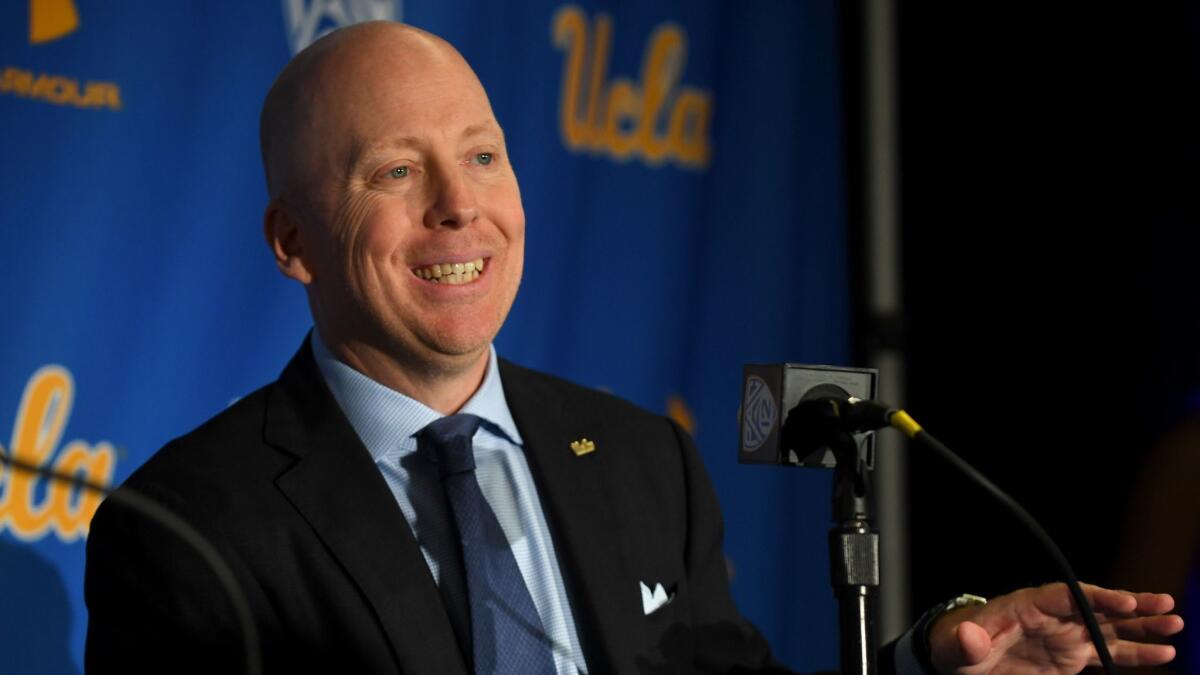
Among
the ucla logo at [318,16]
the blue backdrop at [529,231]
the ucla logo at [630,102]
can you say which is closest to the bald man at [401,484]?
the blue backdrop at [529,231]

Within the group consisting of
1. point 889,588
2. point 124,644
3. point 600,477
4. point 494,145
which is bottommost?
point 889,588

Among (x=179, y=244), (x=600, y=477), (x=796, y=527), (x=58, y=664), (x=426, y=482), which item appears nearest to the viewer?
(x=426, y=482)

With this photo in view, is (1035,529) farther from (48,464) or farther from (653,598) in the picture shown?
(48,464)

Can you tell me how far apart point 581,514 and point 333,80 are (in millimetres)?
727

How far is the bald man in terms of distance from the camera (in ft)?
6.32

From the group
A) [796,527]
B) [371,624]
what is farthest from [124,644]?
[796,527]

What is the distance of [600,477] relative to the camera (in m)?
2.27

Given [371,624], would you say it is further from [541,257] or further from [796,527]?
[796,527]

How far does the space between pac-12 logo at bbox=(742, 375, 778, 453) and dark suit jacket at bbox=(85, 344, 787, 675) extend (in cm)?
52

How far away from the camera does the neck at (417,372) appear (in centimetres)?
213

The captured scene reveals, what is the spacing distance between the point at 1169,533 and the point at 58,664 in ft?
7.78

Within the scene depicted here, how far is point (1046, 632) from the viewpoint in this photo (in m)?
1.81

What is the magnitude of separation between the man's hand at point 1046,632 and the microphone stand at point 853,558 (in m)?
0.29

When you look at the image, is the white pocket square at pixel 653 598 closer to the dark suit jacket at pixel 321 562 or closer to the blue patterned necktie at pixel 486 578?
the dark suit jacket at pixel 321 562
